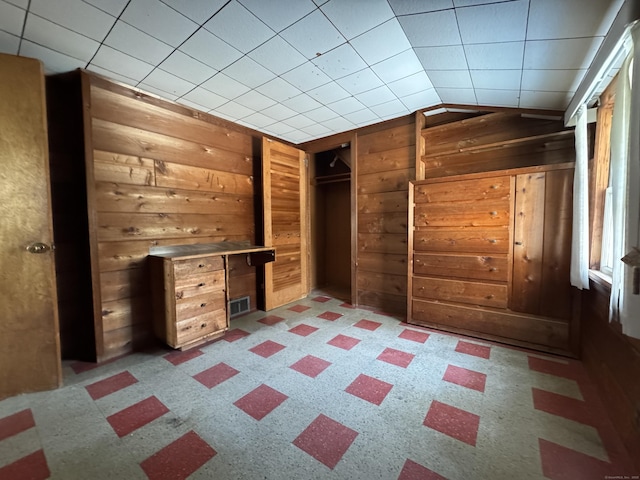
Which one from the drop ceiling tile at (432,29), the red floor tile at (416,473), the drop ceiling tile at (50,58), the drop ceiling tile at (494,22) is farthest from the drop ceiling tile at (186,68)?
the red floor tile at (416,473)

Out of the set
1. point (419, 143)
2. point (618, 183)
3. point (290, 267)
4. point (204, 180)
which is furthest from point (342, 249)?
point (618, 183)

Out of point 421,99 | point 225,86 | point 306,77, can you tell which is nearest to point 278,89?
point 306,77

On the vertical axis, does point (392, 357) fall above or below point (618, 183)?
below

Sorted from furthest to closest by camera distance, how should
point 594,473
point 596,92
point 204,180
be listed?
point 204,180 → point 596,92 → point 594,473

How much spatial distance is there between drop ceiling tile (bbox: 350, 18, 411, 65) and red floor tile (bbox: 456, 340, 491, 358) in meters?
Result: 2.48

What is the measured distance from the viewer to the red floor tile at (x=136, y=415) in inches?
55.7

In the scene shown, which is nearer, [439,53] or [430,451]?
[430,451]

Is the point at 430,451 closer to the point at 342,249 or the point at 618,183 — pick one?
the point at 618,183

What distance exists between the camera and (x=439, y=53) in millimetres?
1773

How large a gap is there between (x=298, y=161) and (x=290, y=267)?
1545 mm

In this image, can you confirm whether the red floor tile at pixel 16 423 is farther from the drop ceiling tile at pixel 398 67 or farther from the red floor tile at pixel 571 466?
the drop ceiling tile at pixel 398 67

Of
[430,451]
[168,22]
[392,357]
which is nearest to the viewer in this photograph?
[430,451]

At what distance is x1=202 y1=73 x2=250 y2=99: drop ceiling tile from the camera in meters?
2.13

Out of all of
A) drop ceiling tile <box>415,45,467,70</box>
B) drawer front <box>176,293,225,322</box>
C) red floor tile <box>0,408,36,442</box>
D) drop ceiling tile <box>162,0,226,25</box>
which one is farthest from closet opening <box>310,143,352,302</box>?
red floor tile <box>0,408,36,442</box>
